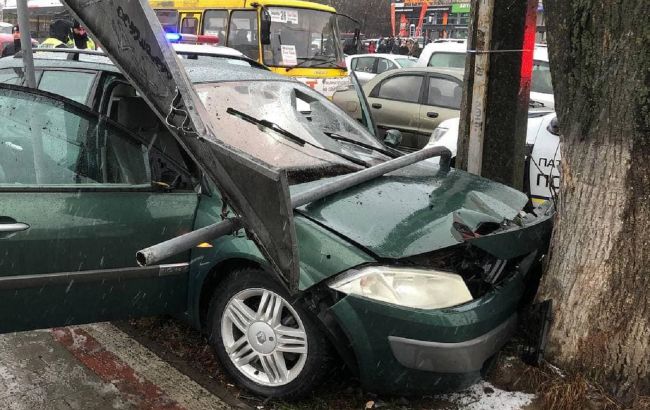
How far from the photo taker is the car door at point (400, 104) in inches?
344

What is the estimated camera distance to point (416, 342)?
2.68 m

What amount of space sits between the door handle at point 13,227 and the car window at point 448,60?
953 centimetres

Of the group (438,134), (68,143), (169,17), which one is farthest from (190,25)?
(68,143)

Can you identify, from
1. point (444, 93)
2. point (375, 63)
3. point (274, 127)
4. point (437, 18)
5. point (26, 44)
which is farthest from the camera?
point (437, 18)

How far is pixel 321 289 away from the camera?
2.75m

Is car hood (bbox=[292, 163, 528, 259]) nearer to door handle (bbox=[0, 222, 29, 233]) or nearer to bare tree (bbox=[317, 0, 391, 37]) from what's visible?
door handle (bbox=[0, 222, 29, 233])

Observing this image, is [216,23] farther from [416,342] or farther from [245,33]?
[416,342]

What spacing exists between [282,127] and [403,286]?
4.51ft

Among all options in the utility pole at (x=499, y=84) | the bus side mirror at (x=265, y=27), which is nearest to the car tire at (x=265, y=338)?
the utility pole at (x=499, y=84)

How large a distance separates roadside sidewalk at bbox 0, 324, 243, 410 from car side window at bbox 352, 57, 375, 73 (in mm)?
13316

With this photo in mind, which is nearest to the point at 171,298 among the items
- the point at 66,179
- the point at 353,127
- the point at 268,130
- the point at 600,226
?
the point at 66,179

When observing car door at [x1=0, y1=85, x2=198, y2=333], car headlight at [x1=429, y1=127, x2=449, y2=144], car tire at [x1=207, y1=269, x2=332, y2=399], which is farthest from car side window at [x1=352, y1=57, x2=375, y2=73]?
car tire at [x1=207, y1=269, x2=332, y2=399]

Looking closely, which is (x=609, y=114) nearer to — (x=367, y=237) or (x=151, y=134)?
(x=367, y=237)

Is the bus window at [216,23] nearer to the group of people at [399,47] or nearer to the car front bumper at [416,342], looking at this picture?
the car front bumper at [416,342]
